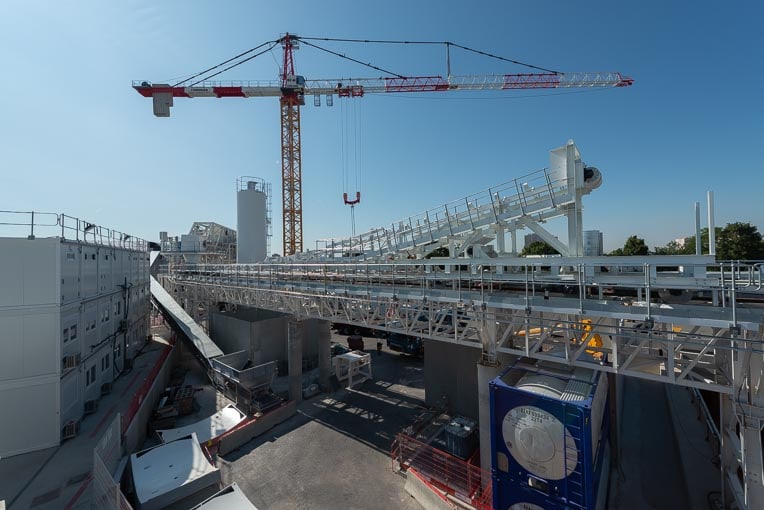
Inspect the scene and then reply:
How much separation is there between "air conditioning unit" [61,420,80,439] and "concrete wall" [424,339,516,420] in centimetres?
1262

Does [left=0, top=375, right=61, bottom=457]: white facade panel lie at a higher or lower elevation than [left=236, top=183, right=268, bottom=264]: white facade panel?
lower

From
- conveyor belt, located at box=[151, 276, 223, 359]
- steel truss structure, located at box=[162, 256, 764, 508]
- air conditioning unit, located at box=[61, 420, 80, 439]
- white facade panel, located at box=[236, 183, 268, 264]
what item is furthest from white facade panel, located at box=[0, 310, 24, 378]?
white facade panel, located at box=[236, 183, 268, 264]

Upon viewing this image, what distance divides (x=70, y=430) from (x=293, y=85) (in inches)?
1297

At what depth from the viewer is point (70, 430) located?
1015cm

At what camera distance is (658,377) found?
6.27 metres

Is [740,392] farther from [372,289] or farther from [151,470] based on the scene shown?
[151,470]

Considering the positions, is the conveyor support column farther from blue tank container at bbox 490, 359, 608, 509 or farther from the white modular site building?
blue tank container at bbox 490, 359, 608, 509

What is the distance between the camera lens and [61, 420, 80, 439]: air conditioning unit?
1001 centimetres

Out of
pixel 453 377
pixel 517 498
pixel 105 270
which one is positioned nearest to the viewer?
pixel 517 498

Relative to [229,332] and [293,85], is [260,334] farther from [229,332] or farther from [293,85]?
[293,85]

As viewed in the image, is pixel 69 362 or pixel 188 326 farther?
pixel 188 326

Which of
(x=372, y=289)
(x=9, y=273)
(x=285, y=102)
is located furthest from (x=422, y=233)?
(x=285, y=102)

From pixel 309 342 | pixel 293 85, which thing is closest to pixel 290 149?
pixel 293 85

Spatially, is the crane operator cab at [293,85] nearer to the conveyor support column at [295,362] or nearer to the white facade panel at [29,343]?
the conveyor support column at [295,362]
